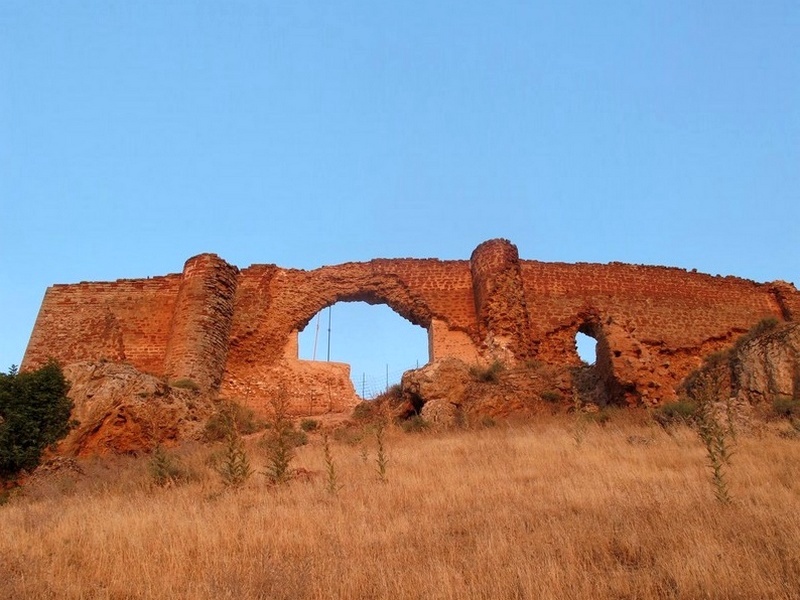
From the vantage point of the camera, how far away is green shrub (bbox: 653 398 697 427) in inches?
382

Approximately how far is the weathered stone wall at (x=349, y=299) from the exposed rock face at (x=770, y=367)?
4967mm

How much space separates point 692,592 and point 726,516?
61.3 inches

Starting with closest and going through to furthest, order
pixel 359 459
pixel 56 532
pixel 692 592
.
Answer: pixel 692 592 → pixel 56 532 → pixel 359 459

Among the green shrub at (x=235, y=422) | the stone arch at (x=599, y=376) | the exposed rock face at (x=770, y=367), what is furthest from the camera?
the stone arch at (x=599, y=376)

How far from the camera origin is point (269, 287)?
1864 centimetres

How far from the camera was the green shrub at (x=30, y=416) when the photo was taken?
989cm

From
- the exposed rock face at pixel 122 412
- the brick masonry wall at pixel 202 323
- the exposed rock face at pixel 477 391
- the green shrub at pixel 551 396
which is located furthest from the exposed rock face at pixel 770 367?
the brick masonry wall at pixel 202 323

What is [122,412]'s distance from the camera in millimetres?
11617

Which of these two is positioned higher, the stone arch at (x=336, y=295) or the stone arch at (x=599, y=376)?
the stone arch at (x=336, y=295)

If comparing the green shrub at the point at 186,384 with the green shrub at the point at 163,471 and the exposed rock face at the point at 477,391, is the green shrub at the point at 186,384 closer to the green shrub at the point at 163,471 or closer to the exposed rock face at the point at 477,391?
the exposed rock face at the point at 477,391

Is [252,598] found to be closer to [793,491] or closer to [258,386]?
[793,491]

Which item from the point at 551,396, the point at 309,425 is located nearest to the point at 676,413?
the point at 551,396

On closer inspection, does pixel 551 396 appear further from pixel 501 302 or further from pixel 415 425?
pixel 501 302

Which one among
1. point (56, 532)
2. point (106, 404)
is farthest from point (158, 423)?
point (56, 532)
